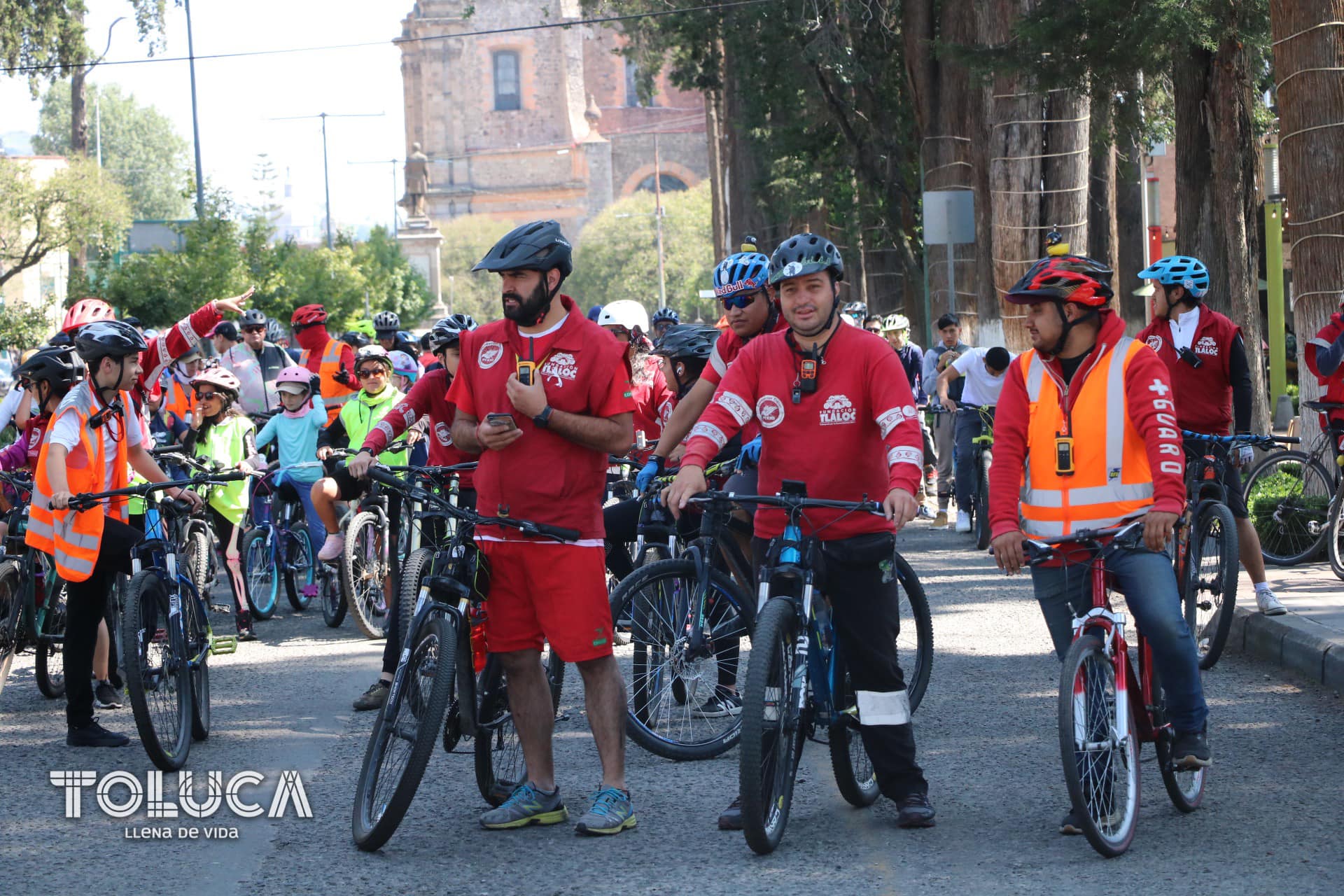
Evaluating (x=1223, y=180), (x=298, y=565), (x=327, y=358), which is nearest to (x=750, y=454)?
(x=298, y=565)

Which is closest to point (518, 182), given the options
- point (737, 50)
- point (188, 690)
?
point (737, 50)

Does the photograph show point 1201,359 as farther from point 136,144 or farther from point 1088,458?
point 136,144

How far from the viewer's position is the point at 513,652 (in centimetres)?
616

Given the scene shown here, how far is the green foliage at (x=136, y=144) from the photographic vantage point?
413 ft

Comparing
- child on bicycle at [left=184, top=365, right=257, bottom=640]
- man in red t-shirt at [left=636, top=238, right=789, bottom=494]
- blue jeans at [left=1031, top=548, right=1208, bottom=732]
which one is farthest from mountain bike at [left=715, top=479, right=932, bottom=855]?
child on bicycle at [left=184, top=365, right=257, bottom=640]

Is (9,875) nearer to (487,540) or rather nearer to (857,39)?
(487,540)

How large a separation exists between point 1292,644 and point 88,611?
5.89m

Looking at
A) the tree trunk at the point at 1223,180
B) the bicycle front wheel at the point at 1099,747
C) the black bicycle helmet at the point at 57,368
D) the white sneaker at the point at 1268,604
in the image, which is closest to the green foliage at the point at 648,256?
the tree trunk at the point at 1223,180

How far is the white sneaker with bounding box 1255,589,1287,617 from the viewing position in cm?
951

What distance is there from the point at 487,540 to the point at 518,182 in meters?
104

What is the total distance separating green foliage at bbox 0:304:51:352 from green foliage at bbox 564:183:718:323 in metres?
54.0

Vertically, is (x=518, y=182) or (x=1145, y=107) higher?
(x=518, y=182)

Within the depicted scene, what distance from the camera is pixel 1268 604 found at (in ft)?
31.2

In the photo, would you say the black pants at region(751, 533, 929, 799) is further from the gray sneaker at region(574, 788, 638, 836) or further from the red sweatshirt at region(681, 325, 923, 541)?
the gray sneaker at region(574, 788, 638, 836)
